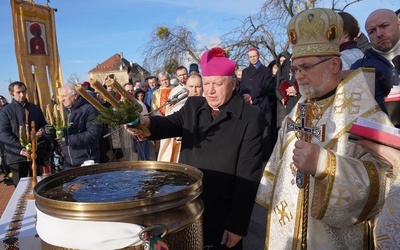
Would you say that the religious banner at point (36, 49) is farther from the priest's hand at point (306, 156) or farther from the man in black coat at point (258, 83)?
the priest's hand at point (306, 156)

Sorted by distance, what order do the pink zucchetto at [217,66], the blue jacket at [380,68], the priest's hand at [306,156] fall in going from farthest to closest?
1. the blue jacket at [380,68]
2. the pink zucchetto at [217,66]
3. the priest's hand at [306,156]

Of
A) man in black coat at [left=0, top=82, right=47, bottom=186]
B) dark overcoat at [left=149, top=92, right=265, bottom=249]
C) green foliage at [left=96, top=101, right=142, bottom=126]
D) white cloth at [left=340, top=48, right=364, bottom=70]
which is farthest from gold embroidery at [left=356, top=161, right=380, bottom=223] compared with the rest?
man in black coat at [left=0, top=82, right=47, bottom=186]

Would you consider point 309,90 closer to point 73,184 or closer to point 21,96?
point 73,184

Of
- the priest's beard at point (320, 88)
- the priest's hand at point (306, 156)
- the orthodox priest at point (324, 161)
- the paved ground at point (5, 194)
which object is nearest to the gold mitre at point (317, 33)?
the orthodox priest at point (324, 161)

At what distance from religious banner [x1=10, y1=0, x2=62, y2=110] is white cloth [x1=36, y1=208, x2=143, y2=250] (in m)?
6.27

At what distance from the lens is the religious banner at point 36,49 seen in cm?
666

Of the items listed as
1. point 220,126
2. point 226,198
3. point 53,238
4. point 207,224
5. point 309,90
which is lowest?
point 207,224

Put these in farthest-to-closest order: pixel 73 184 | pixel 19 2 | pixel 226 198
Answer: pixel 19 2
pixel 226 198
pixel 73 184

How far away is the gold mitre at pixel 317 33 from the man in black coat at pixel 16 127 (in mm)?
4189

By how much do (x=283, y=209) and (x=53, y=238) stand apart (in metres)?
1.27

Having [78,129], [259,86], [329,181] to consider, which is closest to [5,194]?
[78,129]

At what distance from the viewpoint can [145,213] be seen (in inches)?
52.7

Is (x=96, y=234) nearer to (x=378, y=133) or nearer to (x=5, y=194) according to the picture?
(x=378, y=133)

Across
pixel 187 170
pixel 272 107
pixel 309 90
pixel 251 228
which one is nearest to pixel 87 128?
pixel 251 228
